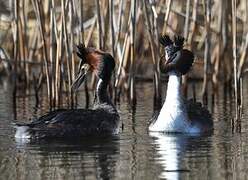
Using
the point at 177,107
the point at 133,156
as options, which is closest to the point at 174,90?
the point at 177,107

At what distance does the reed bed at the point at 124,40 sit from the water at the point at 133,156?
3.71 feet

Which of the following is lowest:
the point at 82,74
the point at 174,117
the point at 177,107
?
the point at 174,117

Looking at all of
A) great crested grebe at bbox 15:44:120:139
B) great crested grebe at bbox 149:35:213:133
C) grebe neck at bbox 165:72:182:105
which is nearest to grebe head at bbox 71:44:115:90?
great crested grebe at bbox 15:44:120:139

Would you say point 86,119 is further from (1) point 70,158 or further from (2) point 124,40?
(2) point 124,40

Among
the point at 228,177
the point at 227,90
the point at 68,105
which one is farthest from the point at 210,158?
the point at 227,90

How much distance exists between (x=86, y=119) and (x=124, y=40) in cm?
387

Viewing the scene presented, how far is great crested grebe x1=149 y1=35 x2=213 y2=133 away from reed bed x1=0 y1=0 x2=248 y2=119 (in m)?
0.52

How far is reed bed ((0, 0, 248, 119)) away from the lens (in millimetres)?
14266

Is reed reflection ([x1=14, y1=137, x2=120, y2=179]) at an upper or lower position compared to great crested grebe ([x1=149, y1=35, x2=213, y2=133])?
lower

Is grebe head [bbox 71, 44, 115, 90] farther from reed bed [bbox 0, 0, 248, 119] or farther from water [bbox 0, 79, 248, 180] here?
reed bed [bbox 0, 0, 248, 119]

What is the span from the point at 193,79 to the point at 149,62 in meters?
1.18

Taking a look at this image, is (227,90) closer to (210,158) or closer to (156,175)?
(210,158)

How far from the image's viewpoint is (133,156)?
10.2 metres

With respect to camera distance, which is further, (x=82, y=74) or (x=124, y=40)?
(x=124, y=40)
